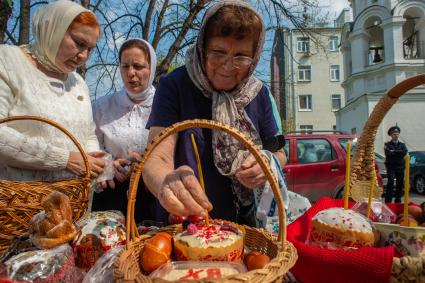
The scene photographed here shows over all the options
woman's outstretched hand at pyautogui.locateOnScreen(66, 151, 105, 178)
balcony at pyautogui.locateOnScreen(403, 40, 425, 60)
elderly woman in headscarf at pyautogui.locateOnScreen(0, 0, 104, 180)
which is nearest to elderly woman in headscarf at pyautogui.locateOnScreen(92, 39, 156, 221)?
elderly woman in headscarf at pyautogui.locateOnScreen(0, 0, 104, 180)

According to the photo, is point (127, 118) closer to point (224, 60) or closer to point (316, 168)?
point (224, 60)

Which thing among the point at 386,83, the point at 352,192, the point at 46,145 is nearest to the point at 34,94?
the point at 46,145

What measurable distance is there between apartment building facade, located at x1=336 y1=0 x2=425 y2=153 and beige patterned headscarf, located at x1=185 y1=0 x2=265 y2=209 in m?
15.8

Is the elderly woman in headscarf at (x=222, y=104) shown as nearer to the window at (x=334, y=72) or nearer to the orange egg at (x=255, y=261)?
the orange egg at (x=255, y=261)

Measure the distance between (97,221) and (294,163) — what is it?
228 inches

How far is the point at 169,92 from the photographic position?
4.67 feet

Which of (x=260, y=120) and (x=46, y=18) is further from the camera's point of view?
(x=46, y=18)

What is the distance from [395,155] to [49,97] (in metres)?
7.09

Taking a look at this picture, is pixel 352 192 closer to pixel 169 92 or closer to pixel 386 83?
pixel 169 92

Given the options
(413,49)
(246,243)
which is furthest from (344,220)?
(413,49)

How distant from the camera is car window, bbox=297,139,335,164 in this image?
21.7 feet

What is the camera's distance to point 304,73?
32.5 metres

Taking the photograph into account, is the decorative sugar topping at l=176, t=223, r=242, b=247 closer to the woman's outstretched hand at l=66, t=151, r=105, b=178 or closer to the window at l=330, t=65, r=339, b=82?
the woman's outstretched hand at l=66, t=151, r=105, b=178

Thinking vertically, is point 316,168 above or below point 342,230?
below
